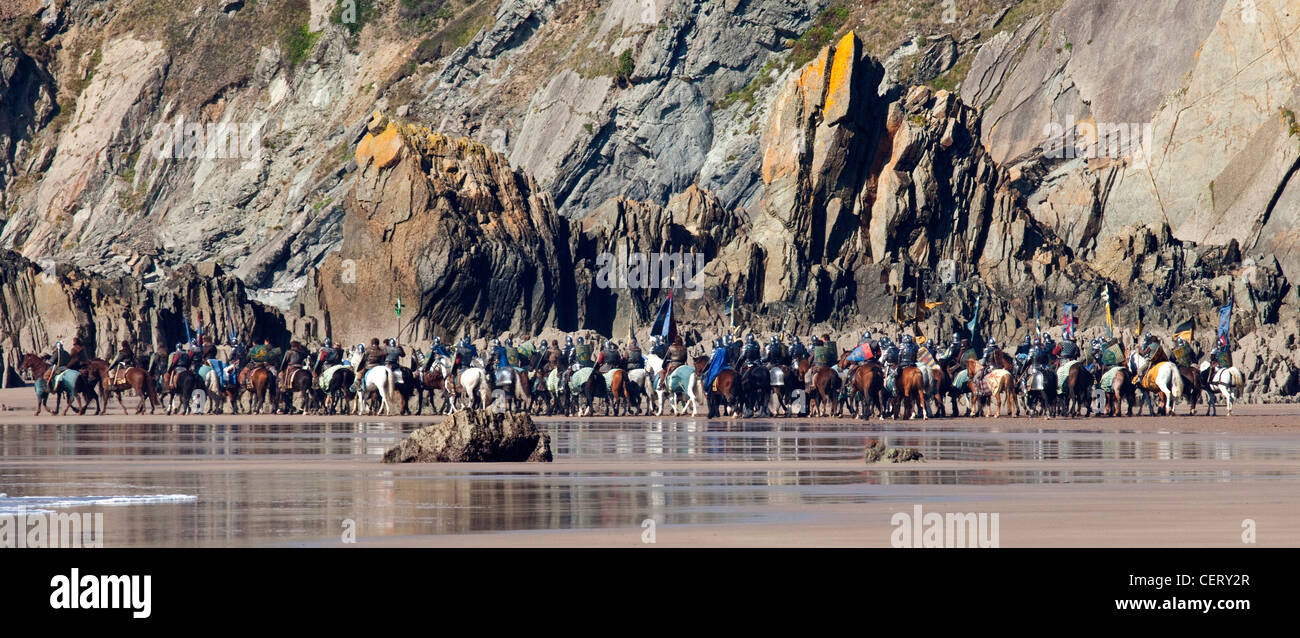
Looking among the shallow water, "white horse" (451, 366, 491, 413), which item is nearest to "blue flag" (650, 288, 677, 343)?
"white horse" (451, 366, 491, 413)

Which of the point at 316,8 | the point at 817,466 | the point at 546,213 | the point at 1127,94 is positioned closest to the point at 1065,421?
the point at 817,466

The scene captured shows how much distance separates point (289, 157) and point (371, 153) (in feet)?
87.3

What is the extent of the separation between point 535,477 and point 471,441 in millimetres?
2322

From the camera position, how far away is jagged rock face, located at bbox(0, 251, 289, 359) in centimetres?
6969

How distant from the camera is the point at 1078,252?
76375mm

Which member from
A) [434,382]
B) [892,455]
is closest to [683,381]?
[434,382]

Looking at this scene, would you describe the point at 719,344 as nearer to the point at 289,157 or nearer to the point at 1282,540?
the point at 1282,540

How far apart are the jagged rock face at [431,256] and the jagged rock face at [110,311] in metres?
3.35

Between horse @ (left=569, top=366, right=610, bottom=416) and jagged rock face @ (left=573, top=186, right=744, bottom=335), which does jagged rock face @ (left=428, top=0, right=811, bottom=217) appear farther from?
horse @ (left=569, top=366, right=610, bottom=416)

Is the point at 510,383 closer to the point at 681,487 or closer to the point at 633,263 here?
the point at 681,487

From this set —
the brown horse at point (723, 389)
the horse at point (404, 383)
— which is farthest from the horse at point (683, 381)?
the horse at point (404, 383)

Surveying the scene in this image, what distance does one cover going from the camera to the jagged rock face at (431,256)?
71438mm

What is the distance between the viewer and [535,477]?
20719 millimetres

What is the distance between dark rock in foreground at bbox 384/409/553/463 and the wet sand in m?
0.47
